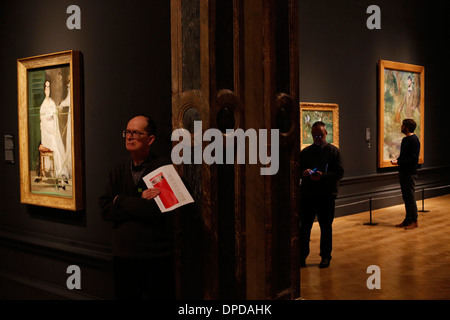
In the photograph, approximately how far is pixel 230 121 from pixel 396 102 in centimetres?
808

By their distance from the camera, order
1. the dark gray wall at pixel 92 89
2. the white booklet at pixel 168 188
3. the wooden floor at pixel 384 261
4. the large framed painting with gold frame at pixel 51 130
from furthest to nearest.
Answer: the wooden floor at pixel 384 261, the large framed painting with gold frame at pixel 51 130, the dark gray wall at pixel 92 89, the white booklet at pixel 168 188

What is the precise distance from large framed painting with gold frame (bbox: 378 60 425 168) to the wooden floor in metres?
1.83

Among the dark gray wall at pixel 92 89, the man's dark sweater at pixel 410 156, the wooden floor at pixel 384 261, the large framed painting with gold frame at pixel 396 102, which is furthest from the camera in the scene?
the large framed painting with gold frame at pixel 396 102

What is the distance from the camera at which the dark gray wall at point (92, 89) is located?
11.8 ft

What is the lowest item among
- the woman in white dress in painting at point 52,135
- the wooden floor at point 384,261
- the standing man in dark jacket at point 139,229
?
the wooden floor at point 384,261

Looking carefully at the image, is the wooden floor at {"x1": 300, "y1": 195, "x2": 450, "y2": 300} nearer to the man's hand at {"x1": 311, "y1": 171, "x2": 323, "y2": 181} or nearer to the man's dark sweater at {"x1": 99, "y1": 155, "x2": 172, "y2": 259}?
the man's hand at {"x1": 311, "y1": 171, "x2": 323, "y2": 181}

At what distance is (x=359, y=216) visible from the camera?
9328 millimetres

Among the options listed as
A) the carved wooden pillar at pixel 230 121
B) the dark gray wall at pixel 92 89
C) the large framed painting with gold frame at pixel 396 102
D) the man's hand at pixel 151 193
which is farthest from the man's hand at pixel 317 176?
the large framed painting with gold frame at pixel 396 102

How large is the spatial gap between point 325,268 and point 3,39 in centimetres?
443

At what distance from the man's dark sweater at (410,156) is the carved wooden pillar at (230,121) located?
4628mm

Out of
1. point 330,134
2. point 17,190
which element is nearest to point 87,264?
point 17,190

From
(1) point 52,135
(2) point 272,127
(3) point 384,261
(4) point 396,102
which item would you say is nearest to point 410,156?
(3) point 384,261

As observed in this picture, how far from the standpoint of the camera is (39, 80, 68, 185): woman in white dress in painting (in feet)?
14.4

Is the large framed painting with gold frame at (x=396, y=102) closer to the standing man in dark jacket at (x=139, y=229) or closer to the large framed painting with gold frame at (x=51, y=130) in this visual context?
the large framed painting with gold frame at (x=51, y=130)
